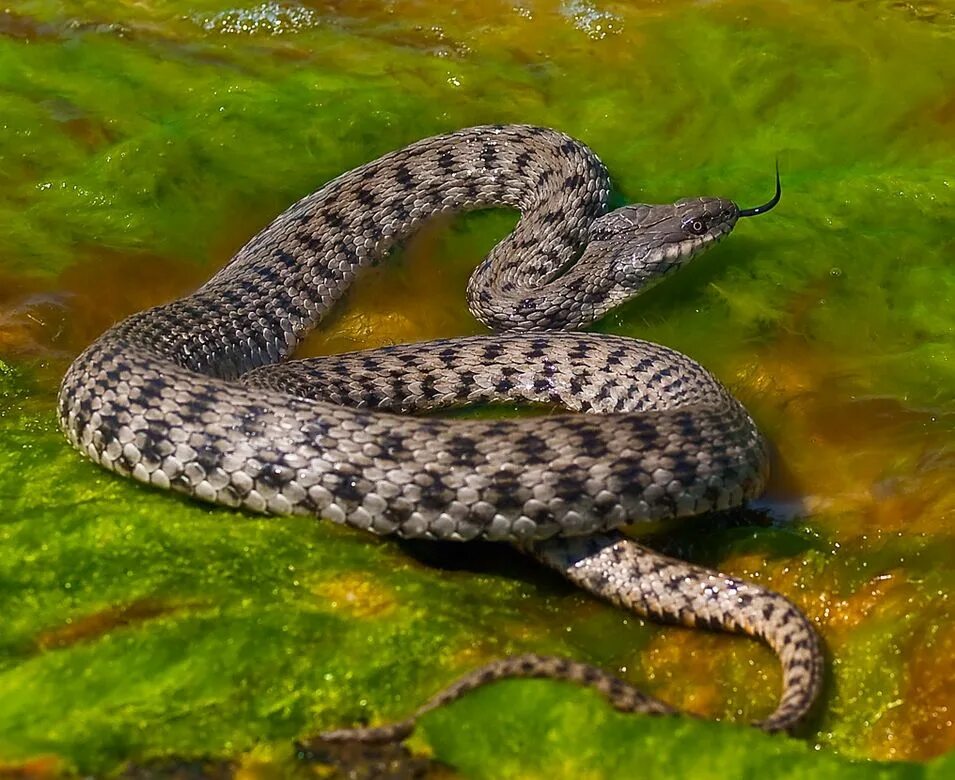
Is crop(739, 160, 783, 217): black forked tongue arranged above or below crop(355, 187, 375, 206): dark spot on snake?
above

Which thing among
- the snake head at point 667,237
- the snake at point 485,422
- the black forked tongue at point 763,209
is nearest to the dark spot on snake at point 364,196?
the snake at point 485,422

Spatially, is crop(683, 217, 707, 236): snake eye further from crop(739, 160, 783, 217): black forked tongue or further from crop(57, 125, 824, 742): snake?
crop(739, 160, 783, 217): black forked tongue

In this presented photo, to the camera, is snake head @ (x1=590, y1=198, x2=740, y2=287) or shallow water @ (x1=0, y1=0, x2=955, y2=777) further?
snake head @ (x1=590, y1=198, x2=740, y2=287)

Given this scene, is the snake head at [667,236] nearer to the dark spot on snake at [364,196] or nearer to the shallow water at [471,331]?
the shallow water at [471,331]

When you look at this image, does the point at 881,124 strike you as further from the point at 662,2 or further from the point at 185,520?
the point at 185,520

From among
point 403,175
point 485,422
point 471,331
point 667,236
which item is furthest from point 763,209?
point 485,422

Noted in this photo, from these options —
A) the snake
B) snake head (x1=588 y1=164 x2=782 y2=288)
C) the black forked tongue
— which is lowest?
the snake

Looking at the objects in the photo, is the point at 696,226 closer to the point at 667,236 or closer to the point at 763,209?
the point at 667,236

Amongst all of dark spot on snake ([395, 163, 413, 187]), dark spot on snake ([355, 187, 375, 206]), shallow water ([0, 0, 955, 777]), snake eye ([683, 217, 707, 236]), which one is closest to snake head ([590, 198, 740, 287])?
snake eye ([683, 217, 707, 236])
